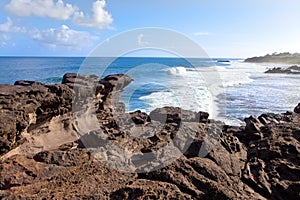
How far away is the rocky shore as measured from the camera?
2711 mm

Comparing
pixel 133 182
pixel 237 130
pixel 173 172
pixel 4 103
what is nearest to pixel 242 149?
pixel 237 130

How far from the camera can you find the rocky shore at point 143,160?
271 cm

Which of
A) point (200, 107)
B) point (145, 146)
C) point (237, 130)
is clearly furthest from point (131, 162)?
point (200, 107)

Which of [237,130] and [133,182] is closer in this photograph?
[133,182]

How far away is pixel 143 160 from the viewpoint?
3.53 metres

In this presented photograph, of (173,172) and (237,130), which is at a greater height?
(173,172)

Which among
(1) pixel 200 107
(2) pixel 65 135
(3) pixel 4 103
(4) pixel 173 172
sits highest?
(3) pixel 4 103

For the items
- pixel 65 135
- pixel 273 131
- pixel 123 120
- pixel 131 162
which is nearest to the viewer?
pixel 131 162

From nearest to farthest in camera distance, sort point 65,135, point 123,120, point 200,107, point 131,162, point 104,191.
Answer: point 104,191, point 131,162, point 123,120, point 65,135, point 200,107

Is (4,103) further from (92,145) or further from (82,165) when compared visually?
(82,165)

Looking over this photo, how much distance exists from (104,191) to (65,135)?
→ 13.0 feet

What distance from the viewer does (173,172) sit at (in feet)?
9.61

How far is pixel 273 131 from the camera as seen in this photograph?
4.64 m

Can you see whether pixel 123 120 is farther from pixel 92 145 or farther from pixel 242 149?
pixel 242 149
